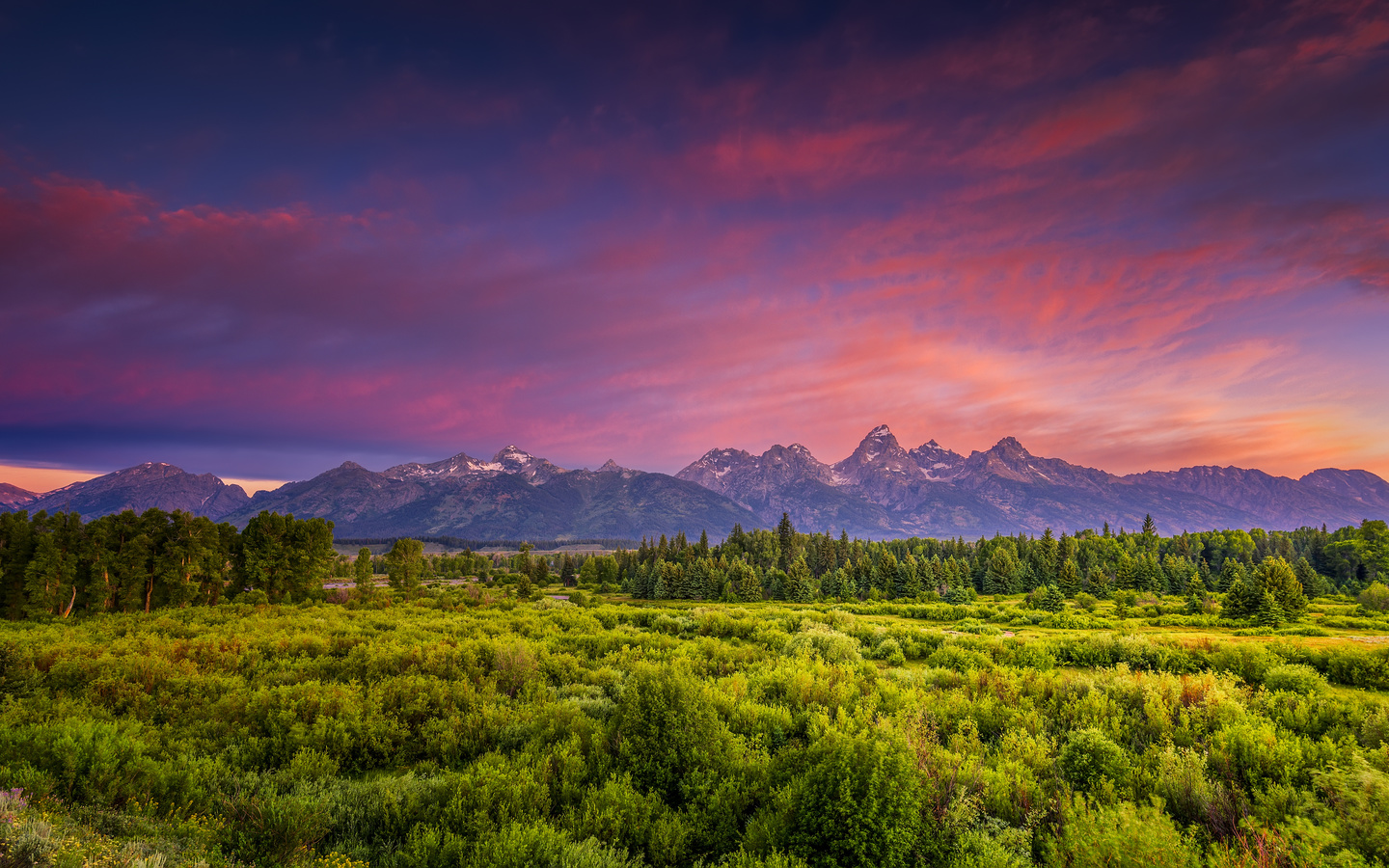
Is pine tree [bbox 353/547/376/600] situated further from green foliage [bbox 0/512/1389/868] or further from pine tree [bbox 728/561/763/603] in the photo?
pine tree [bbox 728/561/763/603]

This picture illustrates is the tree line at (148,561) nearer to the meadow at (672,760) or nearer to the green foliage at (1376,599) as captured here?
the meadow at (672,760)

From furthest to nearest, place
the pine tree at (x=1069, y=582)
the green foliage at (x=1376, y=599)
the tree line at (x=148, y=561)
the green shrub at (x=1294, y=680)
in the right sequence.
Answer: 1. the pine tree at (x=1069, y=582)
2. the green foliage at (x=1376, y=599)
3. the tree line at (x=148, y=561)
4. the green shrub at (x=1294, y=680)

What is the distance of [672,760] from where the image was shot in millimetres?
11188

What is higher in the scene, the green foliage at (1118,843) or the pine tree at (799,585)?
the green foliage at (1118,843)

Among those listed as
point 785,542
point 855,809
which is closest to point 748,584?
point 785,542

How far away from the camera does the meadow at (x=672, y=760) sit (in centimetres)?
771

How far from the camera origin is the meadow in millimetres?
7707

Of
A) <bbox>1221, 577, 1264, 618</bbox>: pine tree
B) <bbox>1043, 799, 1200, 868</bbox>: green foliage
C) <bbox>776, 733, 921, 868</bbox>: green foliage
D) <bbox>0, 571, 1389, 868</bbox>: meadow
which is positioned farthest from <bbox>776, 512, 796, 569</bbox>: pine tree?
<bbox>1043, 799, 1200, 868</bbox>: green foliage

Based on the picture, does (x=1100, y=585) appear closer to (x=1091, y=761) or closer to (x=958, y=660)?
(x=958, y=660)

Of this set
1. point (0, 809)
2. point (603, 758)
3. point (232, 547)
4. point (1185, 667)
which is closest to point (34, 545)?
point (232, 547)

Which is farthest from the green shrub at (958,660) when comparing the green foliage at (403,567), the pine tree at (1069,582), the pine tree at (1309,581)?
the pine tree at (1309,581)

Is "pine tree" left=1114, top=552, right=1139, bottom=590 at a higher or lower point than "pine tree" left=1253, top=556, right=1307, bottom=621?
lower

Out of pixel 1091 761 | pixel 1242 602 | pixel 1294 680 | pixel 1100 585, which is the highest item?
pixel 1294 680

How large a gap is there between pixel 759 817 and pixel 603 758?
3933mm
